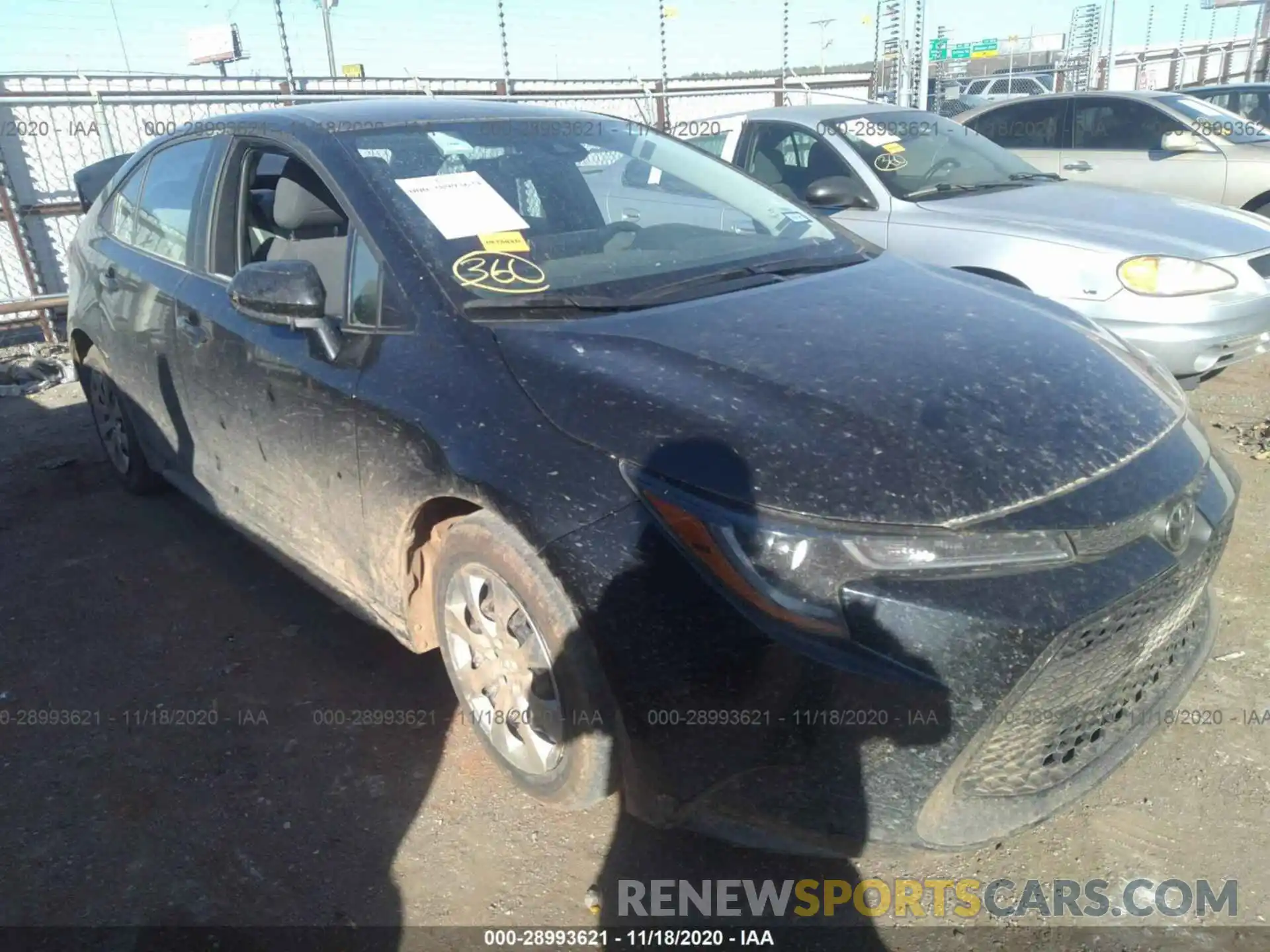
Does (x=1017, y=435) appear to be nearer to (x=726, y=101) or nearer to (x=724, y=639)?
(x=724, y=639)

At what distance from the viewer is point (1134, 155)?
8234 millimetres

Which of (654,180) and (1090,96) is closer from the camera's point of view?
(654,180)

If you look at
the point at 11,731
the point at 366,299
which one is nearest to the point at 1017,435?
the point at 366,299

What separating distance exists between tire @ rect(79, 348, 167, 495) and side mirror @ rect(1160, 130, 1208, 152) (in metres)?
7.97

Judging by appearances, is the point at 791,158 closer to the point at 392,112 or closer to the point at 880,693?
the point at 392,112

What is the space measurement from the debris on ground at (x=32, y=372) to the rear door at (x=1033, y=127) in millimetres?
7945

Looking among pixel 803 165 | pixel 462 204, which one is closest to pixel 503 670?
pixel 462 204

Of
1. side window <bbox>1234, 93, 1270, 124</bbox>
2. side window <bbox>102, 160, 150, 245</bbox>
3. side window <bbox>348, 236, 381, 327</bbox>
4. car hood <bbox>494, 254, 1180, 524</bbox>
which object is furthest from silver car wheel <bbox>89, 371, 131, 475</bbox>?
side window <bbox>1234, 93, 1270, 124</bbox>

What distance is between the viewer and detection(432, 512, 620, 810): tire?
2.06 m

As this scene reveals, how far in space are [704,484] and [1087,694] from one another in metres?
0.92

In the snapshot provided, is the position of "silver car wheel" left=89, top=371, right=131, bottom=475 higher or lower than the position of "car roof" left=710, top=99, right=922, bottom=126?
lower

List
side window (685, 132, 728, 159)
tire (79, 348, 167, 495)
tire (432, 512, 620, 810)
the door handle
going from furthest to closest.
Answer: side window (685, 132, 728, 159), tire (79, 348, 167, 495), the door handle, tire (432, 512, 620, 810)

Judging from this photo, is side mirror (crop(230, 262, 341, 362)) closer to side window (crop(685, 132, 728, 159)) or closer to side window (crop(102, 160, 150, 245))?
side window (crop(102, 160, 150, 245))

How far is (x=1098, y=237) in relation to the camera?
465 centimetres
